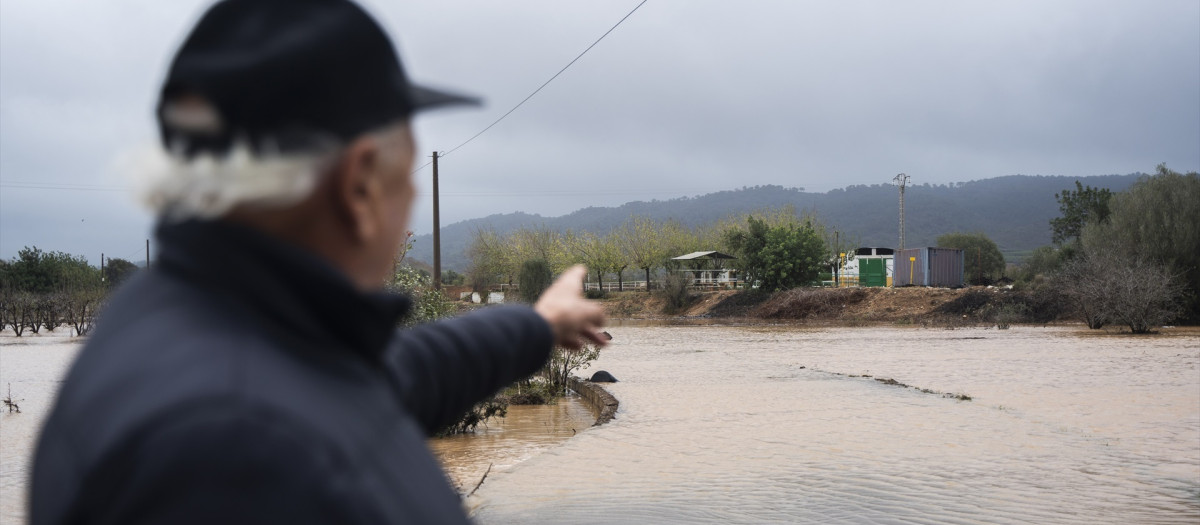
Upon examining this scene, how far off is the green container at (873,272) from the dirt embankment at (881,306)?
8.47 metres

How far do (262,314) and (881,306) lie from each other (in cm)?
4463

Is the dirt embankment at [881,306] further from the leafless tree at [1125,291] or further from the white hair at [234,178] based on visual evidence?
the white hair at [234,178]

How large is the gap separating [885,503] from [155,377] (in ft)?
23.0

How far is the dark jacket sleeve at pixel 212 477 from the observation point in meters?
0.66

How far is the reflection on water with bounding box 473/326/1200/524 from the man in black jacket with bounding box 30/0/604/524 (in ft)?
19.8

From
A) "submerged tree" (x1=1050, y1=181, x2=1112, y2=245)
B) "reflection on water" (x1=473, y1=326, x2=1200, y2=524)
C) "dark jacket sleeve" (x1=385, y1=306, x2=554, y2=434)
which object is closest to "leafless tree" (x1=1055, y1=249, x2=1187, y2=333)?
"reflection on water" (x1=473, y1=326, x2=1200, y2=524)

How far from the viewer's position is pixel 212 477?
0.67 m

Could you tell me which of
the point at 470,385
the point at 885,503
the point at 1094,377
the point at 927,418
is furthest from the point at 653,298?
the point at 470,385

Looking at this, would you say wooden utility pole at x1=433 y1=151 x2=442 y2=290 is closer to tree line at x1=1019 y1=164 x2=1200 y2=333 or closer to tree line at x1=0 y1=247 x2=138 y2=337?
tree line at x1=0 y1=247 x2=138 y2=337

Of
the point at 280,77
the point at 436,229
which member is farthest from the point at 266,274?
the point at 436,229

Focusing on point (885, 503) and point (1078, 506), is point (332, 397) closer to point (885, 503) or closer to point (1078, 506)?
point (885, 503)

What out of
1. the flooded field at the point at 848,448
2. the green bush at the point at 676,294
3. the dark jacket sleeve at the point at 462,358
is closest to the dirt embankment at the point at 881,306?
the green bush at the point at 676,294

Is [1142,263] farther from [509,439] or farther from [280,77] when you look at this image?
A: [280,77]

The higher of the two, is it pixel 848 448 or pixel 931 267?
pixel 931 267
